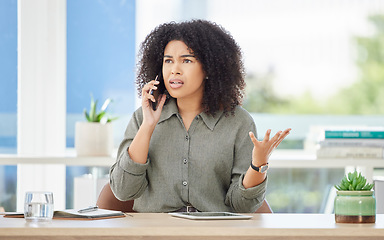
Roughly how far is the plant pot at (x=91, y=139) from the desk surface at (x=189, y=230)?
1.80 m

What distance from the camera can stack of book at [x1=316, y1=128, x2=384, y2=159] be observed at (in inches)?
138

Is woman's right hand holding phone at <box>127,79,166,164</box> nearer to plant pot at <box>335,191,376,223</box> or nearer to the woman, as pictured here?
the woman

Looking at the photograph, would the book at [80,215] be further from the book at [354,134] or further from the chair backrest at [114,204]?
the book at [354,134]

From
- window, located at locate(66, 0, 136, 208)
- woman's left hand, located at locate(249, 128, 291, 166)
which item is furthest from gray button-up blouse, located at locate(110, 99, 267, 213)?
window, located at locate(66, 0, 136, 208)

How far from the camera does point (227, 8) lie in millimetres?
4016

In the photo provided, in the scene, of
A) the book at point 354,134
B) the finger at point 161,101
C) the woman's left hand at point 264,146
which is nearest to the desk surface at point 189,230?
the woman's left hand at point 264,146

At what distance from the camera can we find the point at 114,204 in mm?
2492

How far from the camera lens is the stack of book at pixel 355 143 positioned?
3498 millimetres

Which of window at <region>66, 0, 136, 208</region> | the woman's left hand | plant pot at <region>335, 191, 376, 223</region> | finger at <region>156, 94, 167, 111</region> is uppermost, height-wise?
window at <region>66, 0, 136, 208</region>

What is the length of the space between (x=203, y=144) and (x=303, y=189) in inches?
70.7

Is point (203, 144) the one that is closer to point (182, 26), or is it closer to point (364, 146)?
point (182, 26)

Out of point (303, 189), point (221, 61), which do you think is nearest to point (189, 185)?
point (221, 61)

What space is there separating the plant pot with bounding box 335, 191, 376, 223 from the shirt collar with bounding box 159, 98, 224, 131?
30.2 inches

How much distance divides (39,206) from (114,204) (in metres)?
0.72
